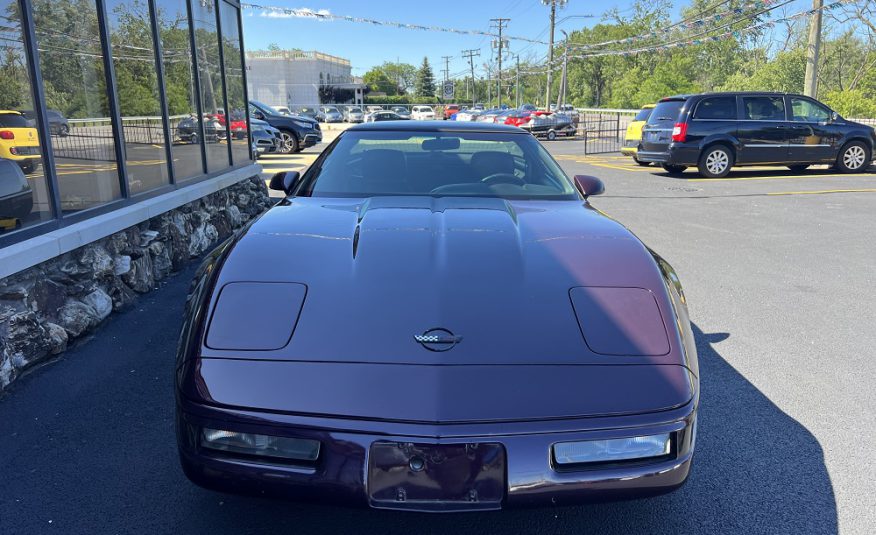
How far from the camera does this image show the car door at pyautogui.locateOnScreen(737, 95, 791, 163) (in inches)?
530

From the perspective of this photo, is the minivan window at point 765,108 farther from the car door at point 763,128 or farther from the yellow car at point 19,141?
the yellow car at point 19,141

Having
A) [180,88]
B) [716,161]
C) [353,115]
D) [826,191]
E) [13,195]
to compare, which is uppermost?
[353,115]

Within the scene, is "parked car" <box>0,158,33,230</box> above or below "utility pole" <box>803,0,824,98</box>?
below

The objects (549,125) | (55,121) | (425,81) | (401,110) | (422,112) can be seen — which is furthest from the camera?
(425,81)

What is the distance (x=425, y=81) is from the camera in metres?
115

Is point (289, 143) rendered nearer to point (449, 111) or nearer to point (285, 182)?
point (285, 182)

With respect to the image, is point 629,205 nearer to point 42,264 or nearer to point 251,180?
point 251,180

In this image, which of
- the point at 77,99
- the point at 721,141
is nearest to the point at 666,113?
the point at 721,141

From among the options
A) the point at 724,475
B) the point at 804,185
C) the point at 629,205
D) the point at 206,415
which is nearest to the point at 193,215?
the point at 206,415

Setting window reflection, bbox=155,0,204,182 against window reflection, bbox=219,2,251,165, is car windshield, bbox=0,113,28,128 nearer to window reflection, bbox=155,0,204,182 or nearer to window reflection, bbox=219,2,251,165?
window reflection, bbox=155,0,204,182

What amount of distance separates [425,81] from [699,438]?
11751 centimetres

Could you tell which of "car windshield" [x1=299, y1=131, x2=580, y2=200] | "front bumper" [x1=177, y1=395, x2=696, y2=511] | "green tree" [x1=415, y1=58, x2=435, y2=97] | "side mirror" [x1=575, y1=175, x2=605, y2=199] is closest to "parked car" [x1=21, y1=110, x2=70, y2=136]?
"car windshield" [x1=299, y1=131, x2=580, y2=200]

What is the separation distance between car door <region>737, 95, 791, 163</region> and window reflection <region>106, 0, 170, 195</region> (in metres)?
12.1

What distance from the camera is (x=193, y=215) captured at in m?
6.61
